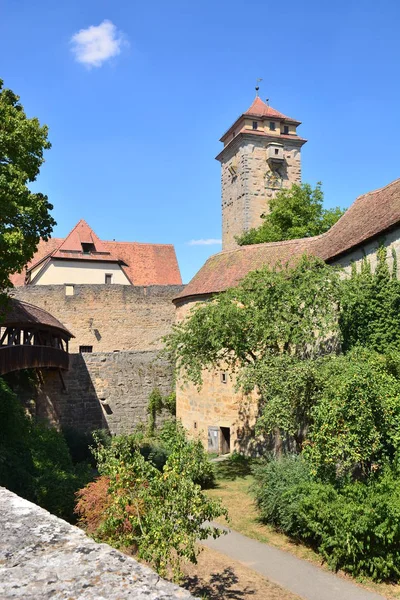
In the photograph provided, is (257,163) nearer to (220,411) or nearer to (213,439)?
(220,411)

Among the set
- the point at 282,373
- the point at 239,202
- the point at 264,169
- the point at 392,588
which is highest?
the point at 264,169

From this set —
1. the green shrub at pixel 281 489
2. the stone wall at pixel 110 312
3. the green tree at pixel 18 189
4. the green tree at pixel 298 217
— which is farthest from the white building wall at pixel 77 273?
the green shrub at pixel 281 489

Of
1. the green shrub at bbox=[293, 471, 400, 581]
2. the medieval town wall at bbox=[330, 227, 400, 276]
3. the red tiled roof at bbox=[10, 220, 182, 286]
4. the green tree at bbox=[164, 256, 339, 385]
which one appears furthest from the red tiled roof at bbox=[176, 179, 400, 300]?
the red tiled roof at bbox=[10, 220, 182, 286]

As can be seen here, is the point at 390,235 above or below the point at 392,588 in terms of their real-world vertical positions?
above

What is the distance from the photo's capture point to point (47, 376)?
22.0 meters

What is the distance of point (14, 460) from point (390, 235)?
37.2ft

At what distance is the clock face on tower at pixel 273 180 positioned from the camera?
41969 mm

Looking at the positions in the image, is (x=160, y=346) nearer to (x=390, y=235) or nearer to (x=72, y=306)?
(x=72, y=306)

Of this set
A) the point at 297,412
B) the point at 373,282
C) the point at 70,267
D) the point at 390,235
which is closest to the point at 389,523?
the point at 297,412

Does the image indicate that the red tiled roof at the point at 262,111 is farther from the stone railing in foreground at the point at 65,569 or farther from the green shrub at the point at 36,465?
the stone railing in foreground at the point at 65,569

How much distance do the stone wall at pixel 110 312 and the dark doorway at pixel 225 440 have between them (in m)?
9.70

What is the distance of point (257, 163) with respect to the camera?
137 feet

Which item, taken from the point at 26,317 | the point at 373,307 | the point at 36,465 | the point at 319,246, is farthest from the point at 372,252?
the point at 26,317

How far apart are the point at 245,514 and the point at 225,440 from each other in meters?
6.58
